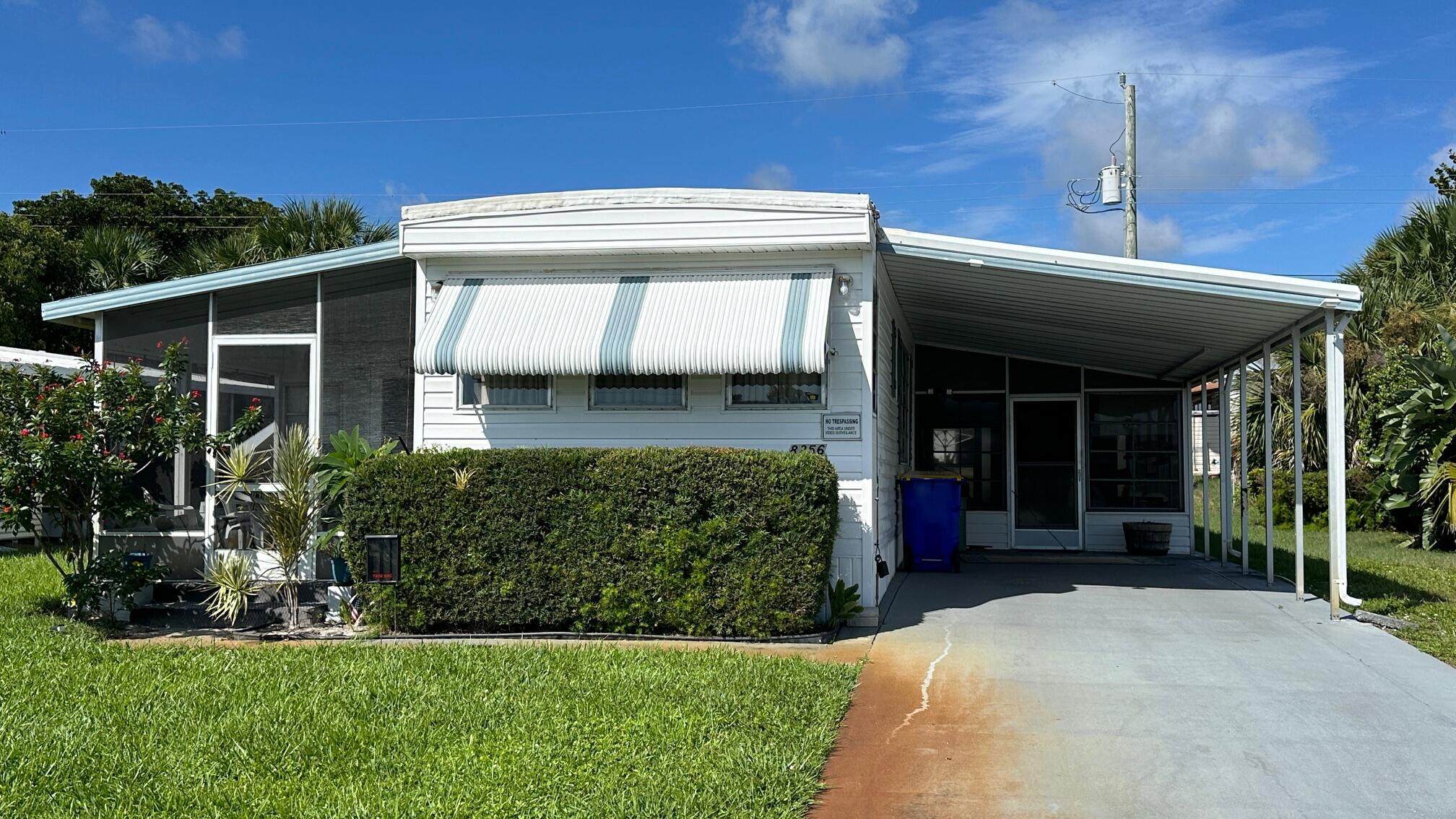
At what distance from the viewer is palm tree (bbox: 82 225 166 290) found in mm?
21203

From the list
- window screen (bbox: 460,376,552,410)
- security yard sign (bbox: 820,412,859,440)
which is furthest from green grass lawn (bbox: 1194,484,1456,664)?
window screen (bbox: 460,376,552,410)

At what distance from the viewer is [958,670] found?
7.77 m

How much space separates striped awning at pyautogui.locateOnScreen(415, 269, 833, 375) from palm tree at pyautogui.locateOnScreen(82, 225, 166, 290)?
14208mm

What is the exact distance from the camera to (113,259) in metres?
21.3


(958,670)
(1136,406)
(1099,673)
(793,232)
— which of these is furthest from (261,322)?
(1136,406)

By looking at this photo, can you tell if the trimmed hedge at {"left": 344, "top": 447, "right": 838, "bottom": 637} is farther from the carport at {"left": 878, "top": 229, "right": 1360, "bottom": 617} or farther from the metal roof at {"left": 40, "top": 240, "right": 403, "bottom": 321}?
the carport at {"left": 878, "top": 229, "right": 1360, "bottom": 617}

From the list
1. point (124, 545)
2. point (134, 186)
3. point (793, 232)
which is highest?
point (134, 186)

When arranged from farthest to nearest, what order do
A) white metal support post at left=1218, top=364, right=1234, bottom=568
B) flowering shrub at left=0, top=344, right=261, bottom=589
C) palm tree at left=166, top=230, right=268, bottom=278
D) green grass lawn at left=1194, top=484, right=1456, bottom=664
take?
palm tree at left=166, top=230, right=268, bottom=278
white metal support post at left=1218, top=364, right=1234, bottom=568
green grass lawn at left=1194, top=484, right=1456, bottom=664
flowering shrub at left=0, top=344, right=261, bottom=589

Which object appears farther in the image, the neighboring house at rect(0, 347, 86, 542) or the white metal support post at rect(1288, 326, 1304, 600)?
the neighboring house at rect(0, 347, 86, 542)

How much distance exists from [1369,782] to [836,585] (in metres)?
4.61

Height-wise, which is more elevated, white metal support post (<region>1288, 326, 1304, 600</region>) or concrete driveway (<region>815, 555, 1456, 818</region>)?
white metal support post (<region>1288, 326, 1304, 600</region>)

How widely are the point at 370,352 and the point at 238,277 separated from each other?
1.36 meters

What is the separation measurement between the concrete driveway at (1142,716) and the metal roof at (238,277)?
5.73m

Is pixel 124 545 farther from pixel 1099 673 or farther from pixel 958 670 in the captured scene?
pixel 1099 673
